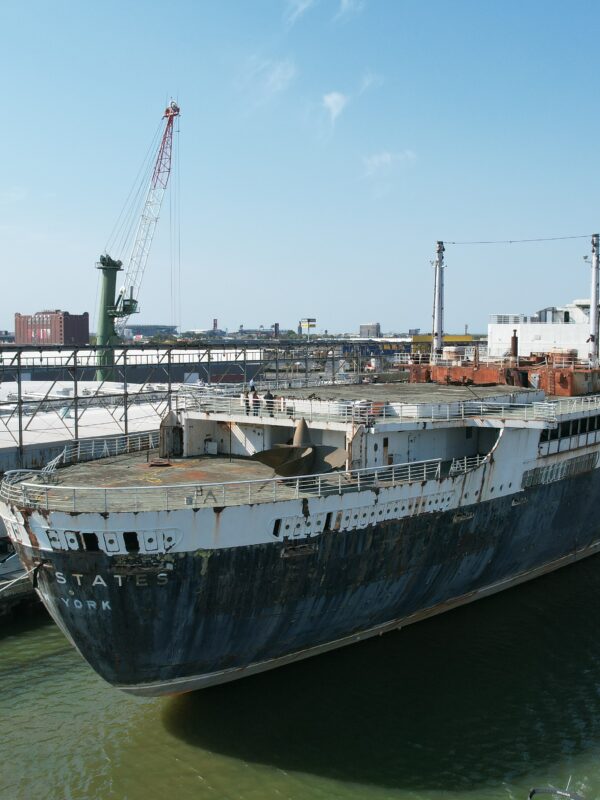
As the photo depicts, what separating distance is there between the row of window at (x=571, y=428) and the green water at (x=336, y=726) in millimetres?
7111

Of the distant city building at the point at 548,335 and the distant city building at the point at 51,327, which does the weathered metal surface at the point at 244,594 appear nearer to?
the distant city building at the point at 548,335

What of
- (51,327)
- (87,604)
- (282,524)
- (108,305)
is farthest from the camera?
(51,327)

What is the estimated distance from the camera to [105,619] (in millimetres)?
19141

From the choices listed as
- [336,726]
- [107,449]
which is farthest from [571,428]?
[107,449]

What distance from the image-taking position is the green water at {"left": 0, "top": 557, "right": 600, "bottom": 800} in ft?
59.7

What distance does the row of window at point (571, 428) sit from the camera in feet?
92.1

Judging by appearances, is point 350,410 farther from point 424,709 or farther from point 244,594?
point 424,709

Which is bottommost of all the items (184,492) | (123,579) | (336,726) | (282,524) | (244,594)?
(336,726)

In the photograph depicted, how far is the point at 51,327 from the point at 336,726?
144 m

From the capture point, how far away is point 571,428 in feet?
97.1

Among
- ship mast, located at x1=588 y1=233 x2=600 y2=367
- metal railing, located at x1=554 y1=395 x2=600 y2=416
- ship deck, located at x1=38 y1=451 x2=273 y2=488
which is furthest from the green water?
ship mast, located at x1=588 y1=233 x2=600 y2=367

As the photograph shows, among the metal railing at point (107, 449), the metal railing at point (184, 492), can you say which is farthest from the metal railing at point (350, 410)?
the metal railing at point (107, 449)

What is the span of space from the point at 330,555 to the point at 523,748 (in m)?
6.97

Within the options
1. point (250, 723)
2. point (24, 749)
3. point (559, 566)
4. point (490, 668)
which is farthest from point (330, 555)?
point (559, 566)
